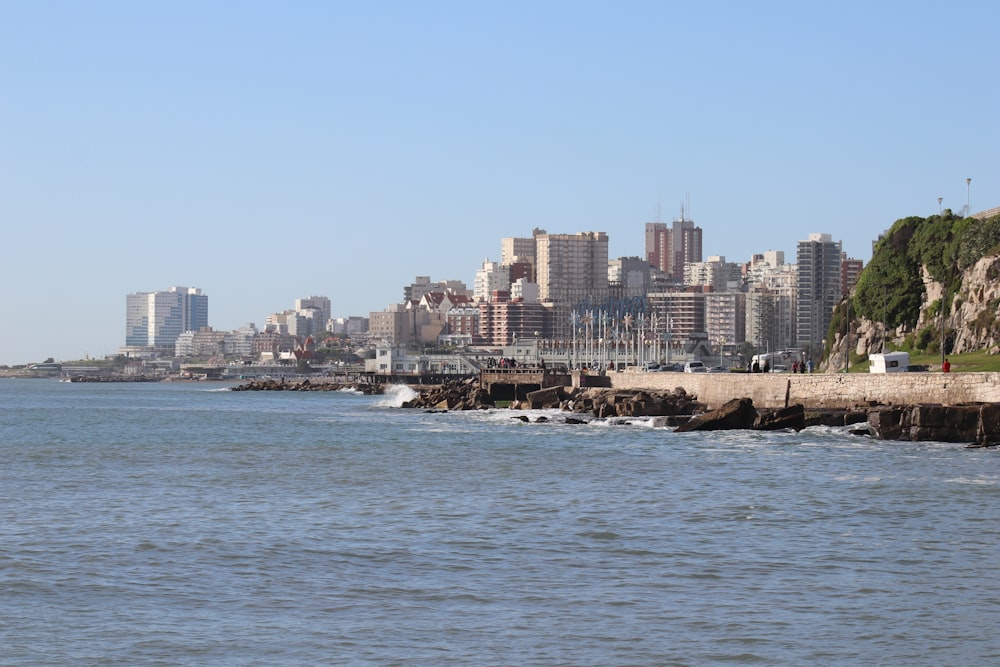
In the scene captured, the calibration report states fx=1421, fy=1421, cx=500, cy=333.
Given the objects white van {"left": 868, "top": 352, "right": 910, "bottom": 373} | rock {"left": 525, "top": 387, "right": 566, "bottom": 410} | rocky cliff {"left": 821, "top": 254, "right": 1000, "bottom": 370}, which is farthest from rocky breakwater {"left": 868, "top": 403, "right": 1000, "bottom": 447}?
rock {"left": 525, "top": 387, "right": 566, "bottom": 410}

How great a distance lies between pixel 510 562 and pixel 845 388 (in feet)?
119

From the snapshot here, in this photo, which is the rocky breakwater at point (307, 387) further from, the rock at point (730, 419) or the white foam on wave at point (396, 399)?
the rock at point (730, 419)

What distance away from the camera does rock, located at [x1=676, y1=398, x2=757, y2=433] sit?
52438 mm

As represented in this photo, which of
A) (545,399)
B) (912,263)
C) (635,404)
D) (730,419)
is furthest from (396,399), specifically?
(730,419)

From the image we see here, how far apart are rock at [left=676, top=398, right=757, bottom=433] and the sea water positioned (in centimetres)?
1314

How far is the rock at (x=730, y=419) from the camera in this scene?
52438 millimetres

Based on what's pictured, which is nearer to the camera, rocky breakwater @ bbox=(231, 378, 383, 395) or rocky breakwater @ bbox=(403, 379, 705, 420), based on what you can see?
rocky breakwater @ bbox=(403, 379, 705, 420)

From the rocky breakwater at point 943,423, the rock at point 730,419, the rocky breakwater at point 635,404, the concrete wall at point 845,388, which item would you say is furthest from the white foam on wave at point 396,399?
the rocky breakwater at point 943,423

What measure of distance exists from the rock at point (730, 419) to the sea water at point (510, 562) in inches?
517

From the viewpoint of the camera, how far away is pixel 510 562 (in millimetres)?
20172

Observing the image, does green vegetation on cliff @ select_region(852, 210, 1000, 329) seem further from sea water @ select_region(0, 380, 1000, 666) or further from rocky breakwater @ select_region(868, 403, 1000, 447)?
sea water @ select_region(0, 380, 1000, 666)

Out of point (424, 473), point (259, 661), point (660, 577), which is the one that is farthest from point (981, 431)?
point (259, 661)

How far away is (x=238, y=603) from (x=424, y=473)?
18297 mm

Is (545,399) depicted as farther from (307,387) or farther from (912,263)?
(307,387)
